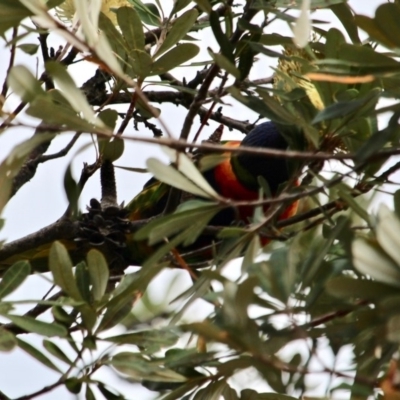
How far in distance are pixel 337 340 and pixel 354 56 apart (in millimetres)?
279

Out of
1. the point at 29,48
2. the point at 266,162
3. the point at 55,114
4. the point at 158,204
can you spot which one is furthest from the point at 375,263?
the point at 158,204

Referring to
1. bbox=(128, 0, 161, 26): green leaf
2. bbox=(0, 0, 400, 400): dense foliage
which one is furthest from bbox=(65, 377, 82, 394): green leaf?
bbox=(128, 0, 161, 26): green leaf

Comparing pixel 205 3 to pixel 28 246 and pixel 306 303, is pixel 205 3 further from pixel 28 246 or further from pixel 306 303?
pixel 28 246

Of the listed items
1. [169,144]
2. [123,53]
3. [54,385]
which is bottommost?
[54,385]

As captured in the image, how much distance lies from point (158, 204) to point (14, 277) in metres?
1.10

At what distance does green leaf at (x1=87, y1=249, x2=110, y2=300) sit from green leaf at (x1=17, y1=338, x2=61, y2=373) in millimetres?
92

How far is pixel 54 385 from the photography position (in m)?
0.95

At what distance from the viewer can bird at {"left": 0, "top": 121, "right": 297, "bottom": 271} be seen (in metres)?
1.74

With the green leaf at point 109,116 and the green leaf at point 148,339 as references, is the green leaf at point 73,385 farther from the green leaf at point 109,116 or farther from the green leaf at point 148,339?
the green leaf at point 109,116

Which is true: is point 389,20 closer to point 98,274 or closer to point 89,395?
point 98,274

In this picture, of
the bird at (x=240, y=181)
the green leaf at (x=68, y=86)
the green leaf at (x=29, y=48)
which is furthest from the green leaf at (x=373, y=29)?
the bird at (x=240, y=181)

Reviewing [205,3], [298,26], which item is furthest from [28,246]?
[298,26]

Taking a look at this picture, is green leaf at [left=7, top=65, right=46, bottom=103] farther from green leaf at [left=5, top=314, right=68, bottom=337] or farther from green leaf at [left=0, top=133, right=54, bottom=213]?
green leaf at [left=5, top=314, right=68, bottom=337]

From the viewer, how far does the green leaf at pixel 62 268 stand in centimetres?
93
